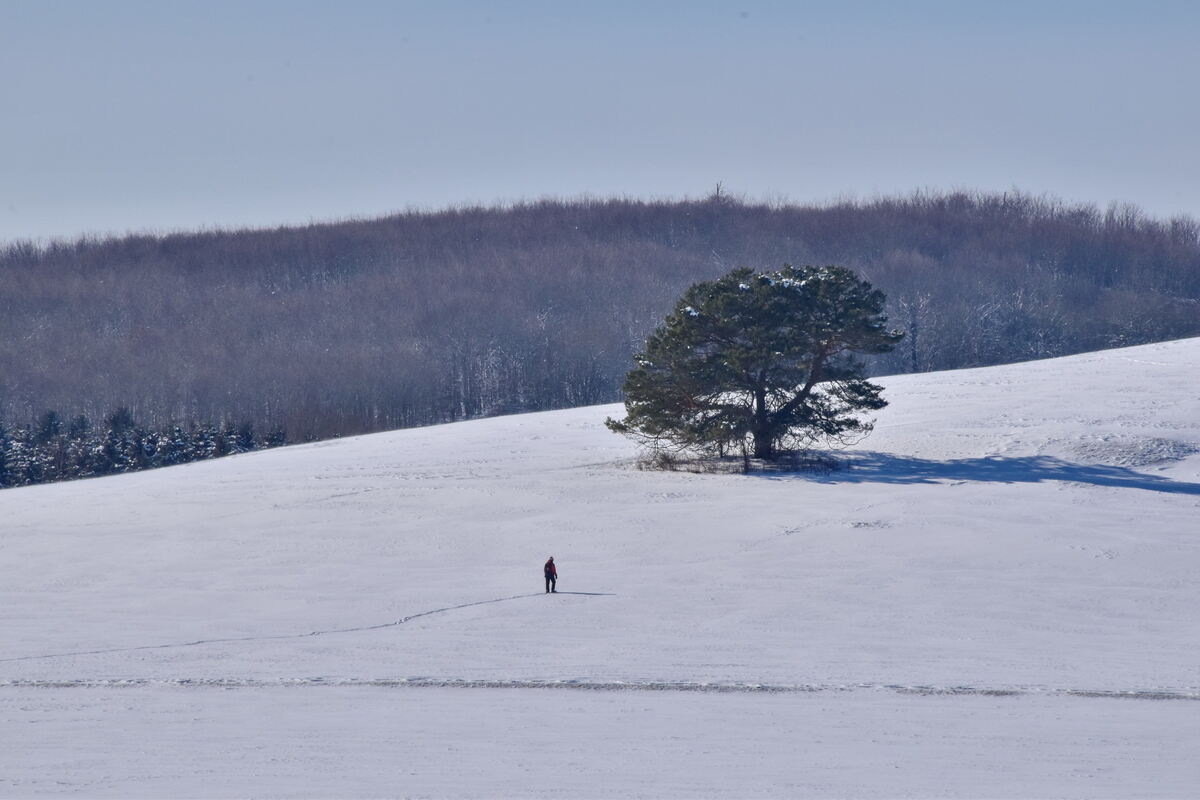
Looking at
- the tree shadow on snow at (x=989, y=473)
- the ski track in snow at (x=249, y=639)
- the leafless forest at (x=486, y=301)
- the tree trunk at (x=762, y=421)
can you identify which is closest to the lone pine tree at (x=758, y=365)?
the tree trunk at (x=762, y=421)

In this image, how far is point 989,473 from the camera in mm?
34469

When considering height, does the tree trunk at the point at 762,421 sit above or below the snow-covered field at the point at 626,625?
above

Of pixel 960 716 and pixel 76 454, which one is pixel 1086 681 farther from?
pixel 76 454

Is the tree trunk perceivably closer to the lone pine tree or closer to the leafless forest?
the lone pine tree

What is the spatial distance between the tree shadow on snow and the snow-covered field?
162 millimetres

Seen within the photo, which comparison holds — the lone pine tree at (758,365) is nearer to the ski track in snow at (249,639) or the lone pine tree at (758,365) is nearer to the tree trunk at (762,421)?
the tree trunk at (762,421)

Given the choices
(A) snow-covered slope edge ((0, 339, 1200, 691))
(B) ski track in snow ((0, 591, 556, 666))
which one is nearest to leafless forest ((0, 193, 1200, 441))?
(A) snow-covered slope edge ((0, 339, 1200, 691))

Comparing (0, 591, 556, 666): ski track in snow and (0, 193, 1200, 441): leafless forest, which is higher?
(0, 193, 1200, 441): leafless forest

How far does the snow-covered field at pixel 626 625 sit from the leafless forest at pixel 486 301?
169 ft

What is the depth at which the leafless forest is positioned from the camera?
316 ft

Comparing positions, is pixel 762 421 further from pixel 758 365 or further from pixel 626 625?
pixel 626 625

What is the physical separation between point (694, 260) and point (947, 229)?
3046 centimetres

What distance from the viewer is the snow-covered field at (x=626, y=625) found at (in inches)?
572

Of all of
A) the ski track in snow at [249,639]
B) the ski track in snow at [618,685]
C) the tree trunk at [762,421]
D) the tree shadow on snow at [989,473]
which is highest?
the tree trunk at [762,421]
